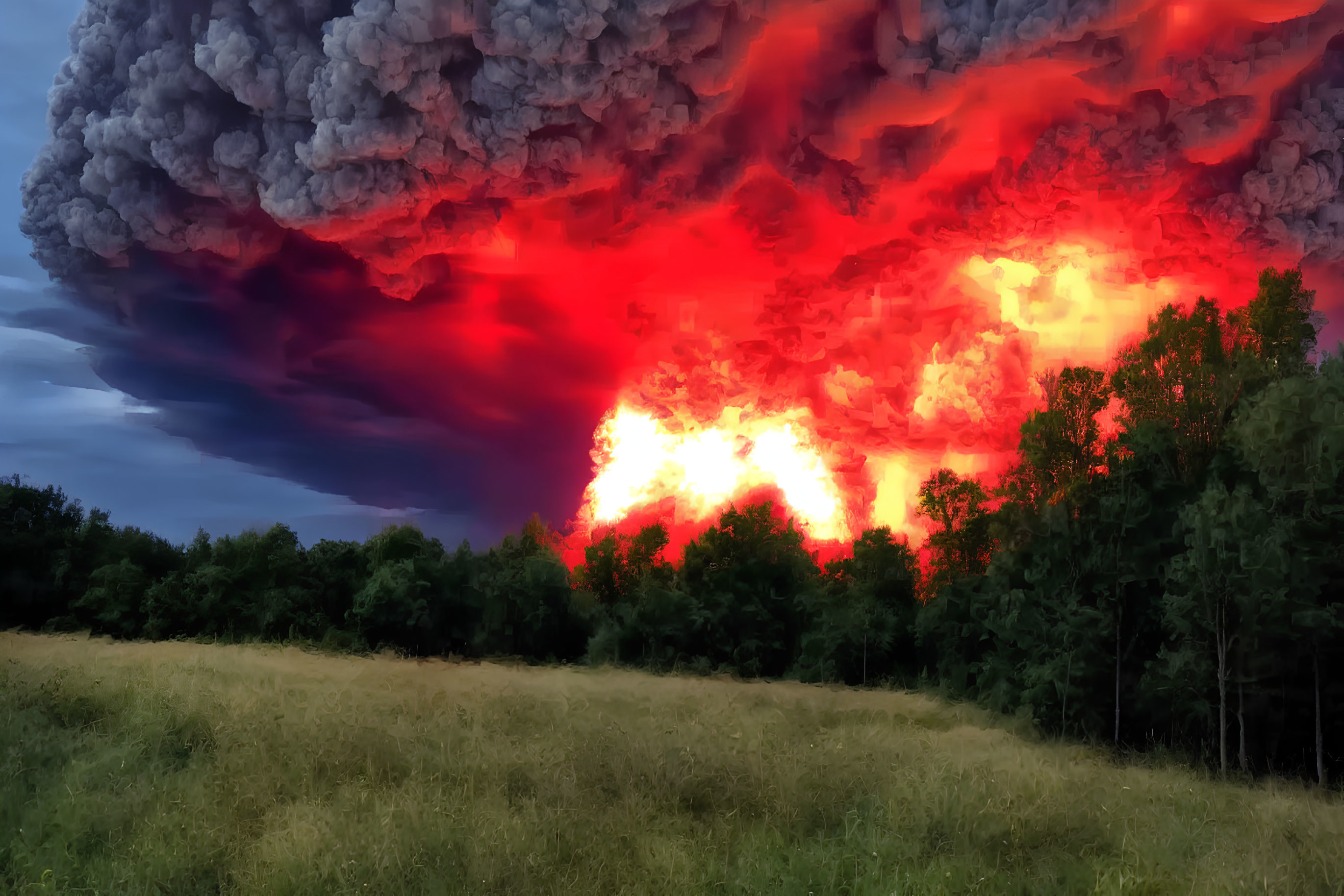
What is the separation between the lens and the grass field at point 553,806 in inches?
297

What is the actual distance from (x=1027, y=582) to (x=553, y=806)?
1653 centimetres

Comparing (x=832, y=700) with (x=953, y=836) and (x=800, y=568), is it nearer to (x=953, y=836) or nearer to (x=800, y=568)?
(x=953, y=836)

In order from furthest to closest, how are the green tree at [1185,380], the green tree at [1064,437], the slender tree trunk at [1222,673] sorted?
the green tree at [1064,437]
the green tree at [1185,380]
the slender tree trunk at [1222,673]

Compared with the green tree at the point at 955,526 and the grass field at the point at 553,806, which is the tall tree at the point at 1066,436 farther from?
the green tree at the point at 955,526

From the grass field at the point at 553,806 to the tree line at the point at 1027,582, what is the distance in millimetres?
2971

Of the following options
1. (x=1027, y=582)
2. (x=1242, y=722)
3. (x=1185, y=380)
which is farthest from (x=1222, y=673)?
(x=1185, y=380)

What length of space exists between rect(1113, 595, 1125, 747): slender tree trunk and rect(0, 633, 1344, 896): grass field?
3509mm

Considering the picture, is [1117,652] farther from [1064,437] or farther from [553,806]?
[553,806]

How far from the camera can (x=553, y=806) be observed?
9227mm

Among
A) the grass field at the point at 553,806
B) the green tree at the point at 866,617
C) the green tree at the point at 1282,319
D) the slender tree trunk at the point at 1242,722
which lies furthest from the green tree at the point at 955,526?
the grass field at the point at 553,806

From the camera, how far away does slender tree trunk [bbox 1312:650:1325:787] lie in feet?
48.0

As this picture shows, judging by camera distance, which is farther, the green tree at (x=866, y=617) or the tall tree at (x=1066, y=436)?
the green tree at (x=866, y=617)

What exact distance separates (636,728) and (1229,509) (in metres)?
11.9

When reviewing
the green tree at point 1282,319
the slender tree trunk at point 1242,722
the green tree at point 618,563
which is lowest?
the slender tree trunk at point 1242,722
